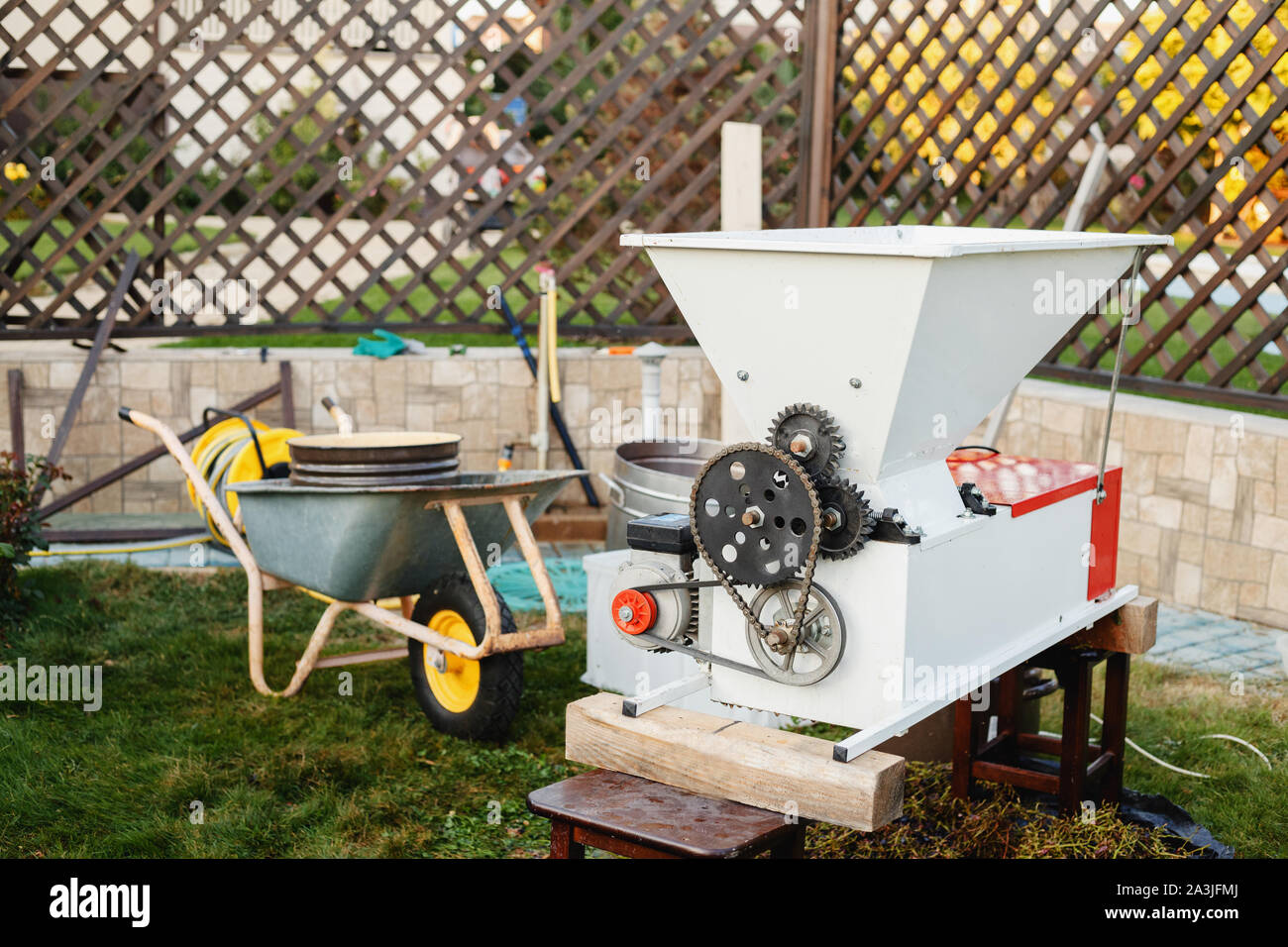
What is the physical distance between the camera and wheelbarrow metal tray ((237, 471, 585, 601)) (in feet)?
→ 10.7

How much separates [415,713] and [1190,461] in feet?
A: 8.52

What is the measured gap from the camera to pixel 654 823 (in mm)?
1979

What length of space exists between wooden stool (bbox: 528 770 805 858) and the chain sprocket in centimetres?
28

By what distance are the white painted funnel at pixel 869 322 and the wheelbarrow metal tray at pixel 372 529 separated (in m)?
1.29

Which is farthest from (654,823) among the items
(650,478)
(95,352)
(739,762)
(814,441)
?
(95,352)

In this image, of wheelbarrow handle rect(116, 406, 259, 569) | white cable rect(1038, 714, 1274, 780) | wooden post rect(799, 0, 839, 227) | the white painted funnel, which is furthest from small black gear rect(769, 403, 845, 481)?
wooden post rect(799, 0, 839, 227)

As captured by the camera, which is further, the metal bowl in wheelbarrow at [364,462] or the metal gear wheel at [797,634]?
the metal bowl in wheelbarrow at [364,462]

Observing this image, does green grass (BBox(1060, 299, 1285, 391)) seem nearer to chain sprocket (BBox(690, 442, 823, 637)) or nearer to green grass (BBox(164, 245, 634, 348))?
green grass (BBox(164, 245, 634, 348))

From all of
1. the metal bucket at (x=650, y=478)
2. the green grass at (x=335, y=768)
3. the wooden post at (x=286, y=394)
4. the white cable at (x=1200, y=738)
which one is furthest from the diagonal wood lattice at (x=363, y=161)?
the white cable at (x=1200, y=738)

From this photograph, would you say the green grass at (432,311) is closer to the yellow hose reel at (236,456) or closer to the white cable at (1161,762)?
the yellow hose reel at (236,456)

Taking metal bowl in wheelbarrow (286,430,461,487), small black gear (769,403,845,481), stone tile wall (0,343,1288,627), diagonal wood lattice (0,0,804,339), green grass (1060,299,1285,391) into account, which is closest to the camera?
small black gear (769,403,845,481)

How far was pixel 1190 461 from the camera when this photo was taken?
4.46 meters

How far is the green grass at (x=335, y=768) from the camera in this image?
2.77 metres
